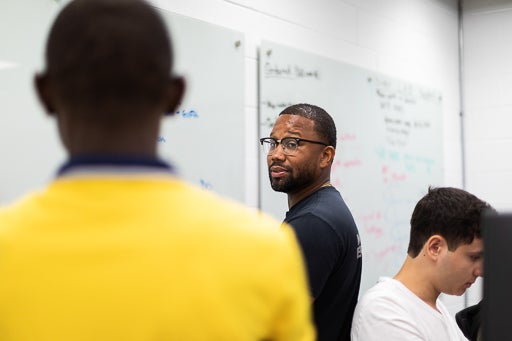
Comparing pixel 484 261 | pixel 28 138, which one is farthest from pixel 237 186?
pixel 484 261

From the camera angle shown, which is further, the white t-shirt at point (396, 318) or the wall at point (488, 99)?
the wall at point (488, 99)

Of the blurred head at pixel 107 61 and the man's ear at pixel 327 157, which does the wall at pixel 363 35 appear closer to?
the man's ear at pixel 327 157

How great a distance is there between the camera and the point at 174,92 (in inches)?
23.5

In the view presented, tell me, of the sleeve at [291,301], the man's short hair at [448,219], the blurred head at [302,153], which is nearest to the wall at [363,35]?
the blurred head at [302,153]

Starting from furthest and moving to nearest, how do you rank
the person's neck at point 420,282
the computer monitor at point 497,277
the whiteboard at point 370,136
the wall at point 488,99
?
the wall at point 488,99 → the whiteboard at point 370,136 → the person's neck at point 420,282 → the computer monitor at point 497,277

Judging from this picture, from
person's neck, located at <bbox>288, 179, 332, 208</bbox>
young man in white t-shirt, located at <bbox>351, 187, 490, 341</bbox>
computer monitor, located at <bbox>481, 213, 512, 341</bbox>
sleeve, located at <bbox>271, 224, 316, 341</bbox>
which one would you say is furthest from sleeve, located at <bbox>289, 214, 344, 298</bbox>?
sleeve, located at <bbox>271, 224, 316, 341</bbox>

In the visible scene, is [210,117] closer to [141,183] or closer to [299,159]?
Answer: [299,159]

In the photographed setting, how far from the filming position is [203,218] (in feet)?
1.76

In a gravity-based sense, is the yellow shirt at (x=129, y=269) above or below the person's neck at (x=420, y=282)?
above

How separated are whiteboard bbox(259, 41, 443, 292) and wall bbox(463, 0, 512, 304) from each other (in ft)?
1.37

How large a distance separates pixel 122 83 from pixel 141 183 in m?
0.09

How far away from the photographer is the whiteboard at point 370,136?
2.43m

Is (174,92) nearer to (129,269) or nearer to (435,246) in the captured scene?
(129,269)

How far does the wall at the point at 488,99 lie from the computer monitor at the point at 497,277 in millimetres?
3296
